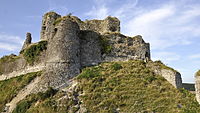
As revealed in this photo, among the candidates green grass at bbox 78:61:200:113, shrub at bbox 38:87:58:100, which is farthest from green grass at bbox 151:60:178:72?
shrub at bbox 38:87:58:100

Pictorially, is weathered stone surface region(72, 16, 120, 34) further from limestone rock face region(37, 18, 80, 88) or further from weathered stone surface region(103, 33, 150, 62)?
limestone rock face region(37, 18, 80, 88)

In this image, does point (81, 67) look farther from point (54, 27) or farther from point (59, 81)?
point (54, 27)

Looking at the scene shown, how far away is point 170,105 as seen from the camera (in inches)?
907

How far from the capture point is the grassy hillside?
2266 cm

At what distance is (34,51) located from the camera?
30.4 meters

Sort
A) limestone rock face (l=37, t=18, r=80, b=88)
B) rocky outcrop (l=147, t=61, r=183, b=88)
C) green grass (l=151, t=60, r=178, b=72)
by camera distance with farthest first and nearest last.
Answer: green grass (l=151, t=60, r=178, b=72) < rocky outcrop (l=147, t=61, r=183, b=88) < limestone rock face (l=37, t=18, r=80, b=88)

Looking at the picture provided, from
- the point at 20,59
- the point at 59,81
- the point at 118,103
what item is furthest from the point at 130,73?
the point at 20,59

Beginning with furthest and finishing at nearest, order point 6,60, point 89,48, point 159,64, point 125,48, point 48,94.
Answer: point 6,60
point 125,48
point 89,48
point 159,64
point 48,94

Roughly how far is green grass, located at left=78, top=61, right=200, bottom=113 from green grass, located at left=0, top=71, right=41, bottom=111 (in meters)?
6.15

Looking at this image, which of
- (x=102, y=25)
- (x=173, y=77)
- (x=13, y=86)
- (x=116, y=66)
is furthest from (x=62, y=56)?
(x=173, y=77)

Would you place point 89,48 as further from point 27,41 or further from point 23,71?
point 27,41

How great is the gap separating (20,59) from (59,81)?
9.30 metres

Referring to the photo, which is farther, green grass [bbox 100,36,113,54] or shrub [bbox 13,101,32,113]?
green grass [bbox 100,36,113,54]

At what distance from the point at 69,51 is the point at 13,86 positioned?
8.18m
